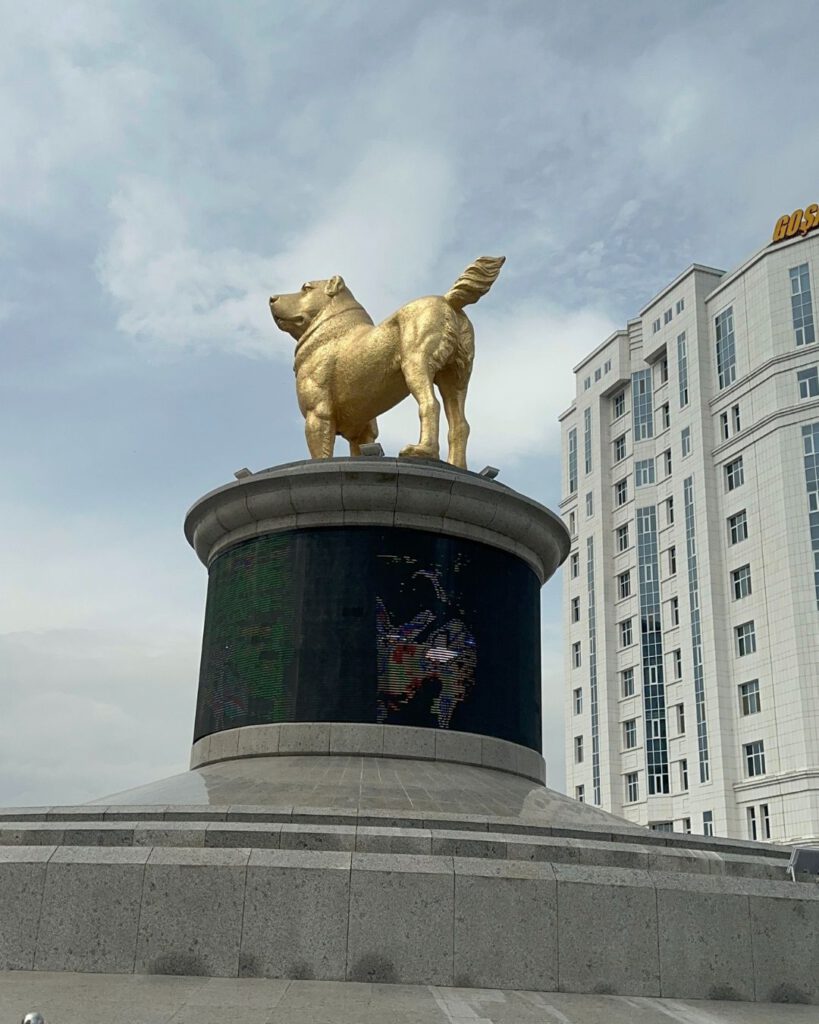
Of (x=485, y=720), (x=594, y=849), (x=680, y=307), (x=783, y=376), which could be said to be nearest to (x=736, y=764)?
(x=783, y=376)

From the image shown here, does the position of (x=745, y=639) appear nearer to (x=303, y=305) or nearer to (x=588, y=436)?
(x=588, y=436)

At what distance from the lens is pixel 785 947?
8.98 meters

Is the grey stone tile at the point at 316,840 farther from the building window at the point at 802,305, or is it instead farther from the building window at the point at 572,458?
the building window at the point at 572,458

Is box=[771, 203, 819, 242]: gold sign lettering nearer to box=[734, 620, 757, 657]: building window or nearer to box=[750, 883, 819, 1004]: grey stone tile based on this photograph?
box=[734, 620, 757, 657]: building window

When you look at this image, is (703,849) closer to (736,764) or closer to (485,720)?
(485,720)

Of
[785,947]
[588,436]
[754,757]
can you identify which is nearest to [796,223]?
[588,436]

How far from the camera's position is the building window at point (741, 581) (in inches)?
2190

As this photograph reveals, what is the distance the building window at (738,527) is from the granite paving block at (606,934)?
1955 inches

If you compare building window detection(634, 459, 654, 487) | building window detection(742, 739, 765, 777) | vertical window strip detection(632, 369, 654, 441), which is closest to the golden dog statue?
building window detection(742, 739, 765, 777)

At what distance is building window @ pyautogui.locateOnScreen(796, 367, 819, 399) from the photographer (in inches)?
2114

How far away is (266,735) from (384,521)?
3111mm

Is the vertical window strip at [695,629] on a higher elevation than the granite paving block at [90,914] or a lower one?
higher

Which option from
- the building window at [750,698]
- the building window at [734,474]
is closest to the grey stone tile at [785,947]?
the building window at [750,698]

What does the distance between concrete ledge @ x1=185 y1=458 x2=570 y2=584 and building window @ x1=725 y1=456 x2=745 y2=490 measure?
45.2m
